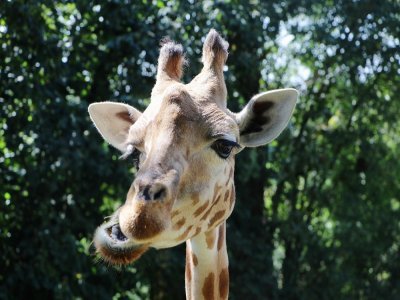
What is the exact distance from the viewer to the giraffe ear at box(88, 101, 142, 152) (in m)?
4.41

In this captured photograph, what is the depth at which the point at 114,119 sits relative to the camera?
175 inches

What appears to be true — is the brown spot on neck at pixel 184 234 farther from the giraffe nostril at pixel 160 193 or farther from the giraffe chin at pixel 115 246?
the giraffe nostril at pixel 160 193

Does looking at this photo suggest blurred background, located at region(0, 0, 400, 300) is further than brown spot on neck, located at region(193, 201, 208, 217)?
Yes

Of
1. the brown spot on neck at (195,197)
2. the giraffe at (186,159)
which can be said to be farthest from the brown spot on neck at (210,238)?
the brown spot on neck at (195,197)

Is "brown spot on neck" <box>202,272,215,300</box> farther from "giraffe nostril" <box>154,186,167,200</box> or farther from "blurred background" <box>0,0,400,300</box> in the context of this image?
"blurred background" <box>0,0,400,300</box>

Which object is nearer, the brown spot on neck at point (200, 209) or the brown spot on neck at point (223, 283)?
the brown spot on neck at point (200, 209)

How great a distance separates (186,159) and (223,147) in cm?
29

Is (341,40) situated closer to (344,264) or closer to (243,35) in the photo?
(243,35)

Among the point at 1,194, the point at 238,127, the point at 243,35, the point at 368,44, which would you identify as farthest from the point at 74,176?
the point at 238,127

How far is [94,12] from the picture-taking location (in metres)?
10.0

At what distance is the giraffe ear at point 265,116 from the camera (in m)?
4.15

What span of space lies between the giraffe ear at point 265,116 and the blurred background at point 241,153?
520 cm

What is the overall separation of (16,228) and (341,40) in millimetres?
5314

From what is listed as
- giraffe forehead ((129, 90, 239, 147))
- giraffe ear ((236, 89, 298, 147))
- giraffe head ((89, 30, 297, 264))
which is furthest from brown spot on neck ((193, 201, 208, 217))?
giraffe ear ((236, 89, 298, 147))
